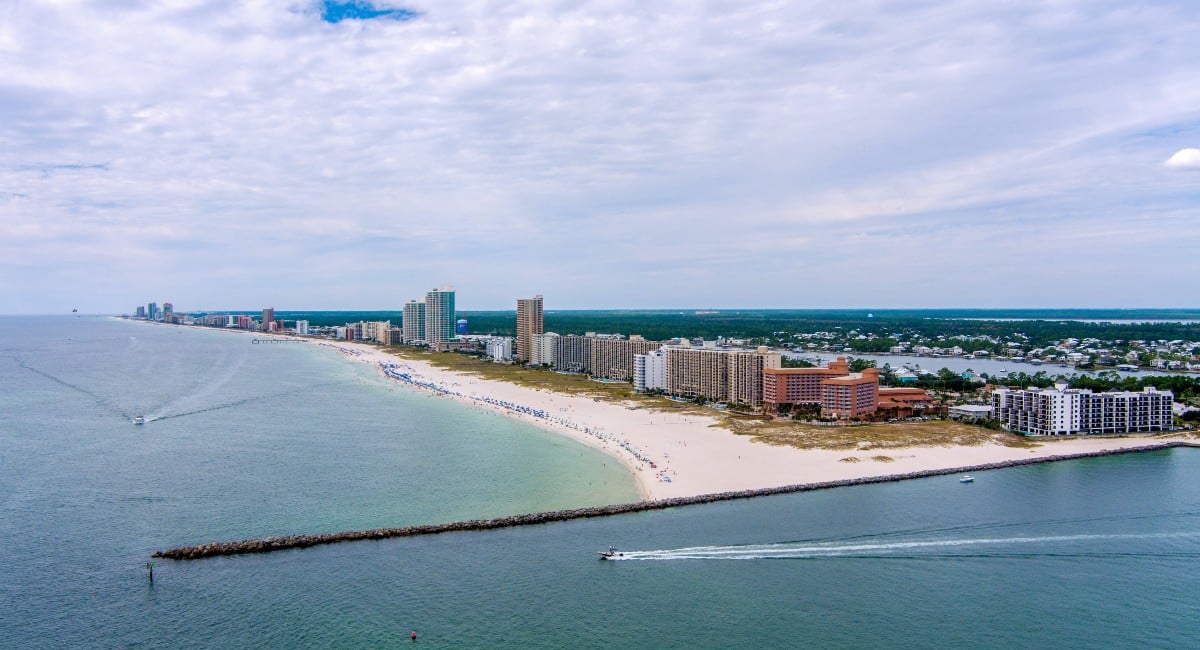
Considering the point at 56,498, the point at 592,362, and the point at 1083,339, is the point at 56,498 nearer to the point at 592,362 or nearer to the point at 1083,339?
the point at 592,362

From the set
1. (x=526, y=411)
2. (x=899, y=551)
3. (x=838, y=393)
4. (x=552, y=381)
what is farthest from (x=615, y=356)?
(x=899, y=551)

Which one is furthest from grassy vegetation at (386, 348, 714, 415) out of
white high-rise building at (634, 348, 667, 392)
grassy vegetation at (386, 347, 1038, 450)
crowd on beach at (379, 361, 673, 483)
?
crowd on beach at (379, 361, 673, 483)

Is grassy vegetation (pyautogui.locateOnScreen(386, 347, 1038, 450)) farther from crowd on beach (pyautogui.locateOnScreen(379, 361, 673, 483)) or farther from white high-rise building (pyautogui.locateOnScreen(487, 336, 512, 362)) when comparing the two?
white high-rise building (pyautogui.locateOnScreen(487, 336, 512, 362))

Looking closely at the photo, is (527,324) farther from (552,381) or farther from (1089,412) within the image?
(1089,412)

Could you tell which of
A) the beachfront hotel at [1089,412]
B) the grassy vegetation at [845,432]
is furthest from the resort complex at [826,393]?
the grassy vegetation at [845,432]

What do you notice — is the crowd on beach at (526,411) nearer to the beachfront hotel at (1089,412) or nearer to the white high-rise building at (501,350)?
the white high-rise building at (501,350)

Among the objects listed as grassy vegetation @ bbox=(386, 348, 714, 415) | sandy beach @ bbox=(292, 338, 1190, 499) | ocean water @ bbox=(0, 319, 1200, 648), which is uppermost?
grassy vegetation @ bbox=(386, 348, 714, 415)

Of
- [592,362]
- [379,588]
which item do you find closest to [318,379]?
[592,362]
